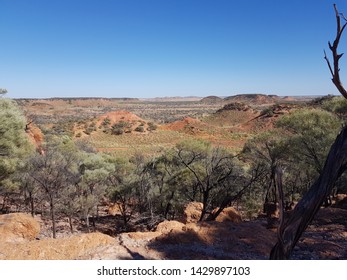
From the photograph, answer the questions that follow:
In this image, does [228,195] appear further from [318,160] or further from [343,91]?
[343,91]

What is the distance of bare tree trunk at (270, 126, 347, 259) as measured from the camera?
383 cm

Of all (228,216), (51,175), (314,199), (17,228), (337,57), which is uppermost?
(337,57)

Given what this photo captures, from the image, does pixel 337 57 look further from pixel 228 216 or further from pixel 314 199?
pixel 228 216

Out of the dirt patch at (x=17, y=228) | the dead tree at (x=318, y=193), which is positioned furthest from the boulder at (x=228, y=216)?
the dead tree at (x=318, y=193)

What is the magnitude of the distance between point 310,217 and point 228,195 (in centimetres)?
1235

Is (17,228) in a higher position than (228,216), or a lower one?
higher

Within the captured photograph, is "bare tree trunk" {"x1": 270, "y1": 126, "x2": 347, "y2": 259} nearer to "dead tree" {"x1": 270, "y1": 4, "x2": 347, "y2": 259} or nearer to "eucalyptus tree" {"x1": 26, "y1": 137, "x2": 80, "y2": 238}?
"dead tree" {"x1": 270, "y1": 4, "x2": 347, "y2": 259}

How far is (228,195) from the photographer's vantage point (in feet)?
52.5

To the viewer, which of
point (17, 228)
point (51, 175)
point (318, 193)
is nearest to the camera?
point (318, 193)

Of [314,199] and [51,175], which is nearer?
[314,199]

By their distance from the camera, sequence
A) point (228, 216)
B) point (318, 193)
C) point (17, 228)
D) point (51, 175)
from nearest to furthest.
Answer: point (318, 193), point (17, 228), point (228, 216), point (51, 175)

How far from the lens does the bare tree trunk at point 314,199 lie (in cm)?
383

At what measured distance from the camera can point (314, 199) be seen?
12.6 feet

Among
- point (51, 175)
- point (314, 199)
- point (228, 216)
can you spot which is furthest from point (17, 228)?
point (314, 199)
